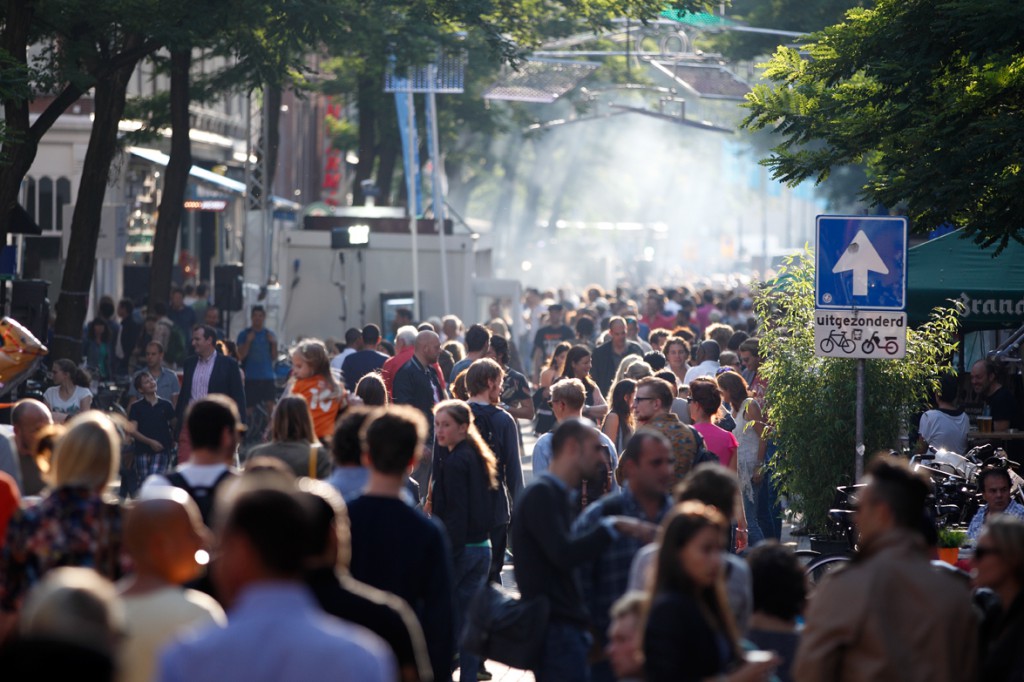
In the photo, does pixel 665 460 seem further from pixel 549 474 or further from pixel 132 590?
pixel 132 590

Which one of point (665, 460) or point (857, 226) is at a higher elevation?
point (857, 226)

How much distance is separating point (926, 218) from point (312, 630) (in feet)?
32.4

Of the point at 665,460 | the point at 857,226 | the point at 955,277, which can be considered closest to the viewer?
the point at 665,460

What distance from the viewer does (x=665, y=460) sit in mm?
6656

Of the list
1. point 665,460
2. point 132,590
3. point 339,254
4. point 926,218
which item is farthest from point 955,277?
point 339,254

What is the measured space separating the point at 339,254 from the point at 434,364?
1798 centimetres

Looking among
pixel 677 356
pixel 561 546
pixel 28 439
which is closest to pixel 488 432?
pixel 28 439

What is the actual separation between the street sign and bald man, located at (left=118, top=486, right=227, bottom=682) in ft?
20.5

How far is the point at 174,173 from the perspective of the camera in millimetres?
24766

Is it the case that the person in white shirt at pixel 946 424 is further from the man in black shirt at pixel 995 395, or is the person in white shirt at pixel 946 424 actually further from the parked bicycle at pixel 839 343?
the parked bicycle at pixel 839 343

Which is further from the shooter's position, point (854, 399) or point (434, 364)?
point (434, 364)

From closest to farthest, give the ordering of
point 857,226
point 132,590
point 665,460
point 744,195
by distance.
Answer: point 132,590, point 665,460, point 857,226, point 744,195

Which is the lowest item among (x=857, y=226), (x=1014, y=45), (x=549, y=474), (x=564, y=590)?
(x=564, y=590)

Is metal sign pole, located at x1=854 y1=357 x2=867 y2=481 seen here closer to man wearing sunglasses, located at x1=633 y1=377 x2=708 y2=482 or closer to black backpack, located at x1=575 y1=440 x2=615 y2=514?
man wearing sunglasses, located at x1=633 y1=377 x2=708 y2=482
